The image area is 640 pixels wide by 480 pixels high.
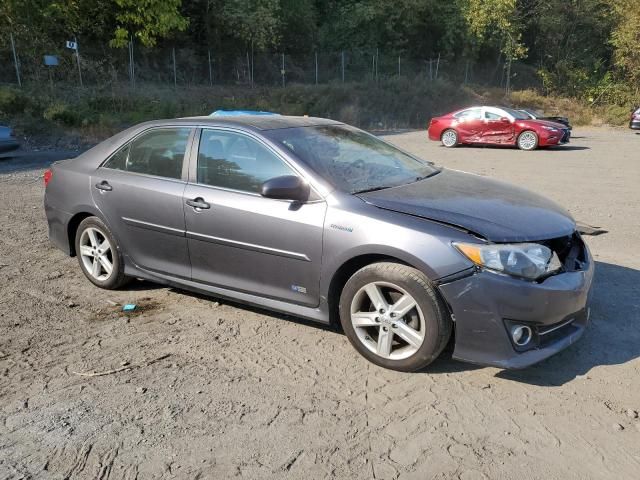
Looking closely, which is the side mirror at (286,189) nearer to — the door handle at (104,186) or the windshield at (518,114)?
the door handle at (104,186)

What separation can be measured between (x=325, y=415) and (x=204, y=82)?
28.7 m

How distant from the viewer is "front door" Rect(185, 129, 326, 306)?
3.91 m

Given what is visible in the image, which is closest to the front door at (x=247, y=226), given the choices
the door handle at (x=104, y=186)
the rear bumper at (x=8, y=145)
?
the door handle at (x=104, y=186)

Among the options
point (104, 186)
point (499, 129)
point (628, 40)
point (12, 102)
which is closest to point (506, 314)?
point (104, 186)

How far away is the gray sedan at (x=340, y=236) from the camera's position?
3410 millimetres

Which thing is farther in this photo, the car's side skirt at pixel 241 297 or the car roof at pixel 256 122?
the car roof at pixel 256 122

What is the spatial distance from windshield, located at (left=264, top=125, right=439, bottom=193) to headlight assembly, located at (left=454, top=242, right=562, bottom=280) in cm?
94

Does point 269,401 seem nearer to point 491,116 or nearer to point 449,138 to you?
point 491,116

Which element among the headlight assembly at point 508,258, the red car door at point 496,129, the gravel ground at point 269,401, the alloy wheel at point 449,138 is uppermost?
the headlight assembly at point 508,258

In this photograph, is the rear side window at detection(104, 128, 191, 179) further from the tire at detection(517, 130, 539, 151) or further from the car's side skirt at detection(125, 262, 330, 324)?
the tire at detection(517, 130, 539, 151)

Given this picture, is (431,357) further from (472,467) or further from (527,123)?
(527,123)

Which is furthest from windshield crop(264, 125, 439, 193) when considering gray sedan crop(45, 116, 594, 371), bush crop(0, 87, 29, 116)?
bush crop(0, 87, 29, 116)

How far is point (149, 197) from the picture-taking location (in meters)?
4.65

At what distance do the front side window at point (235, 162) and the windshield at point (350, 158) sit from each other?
15cm
